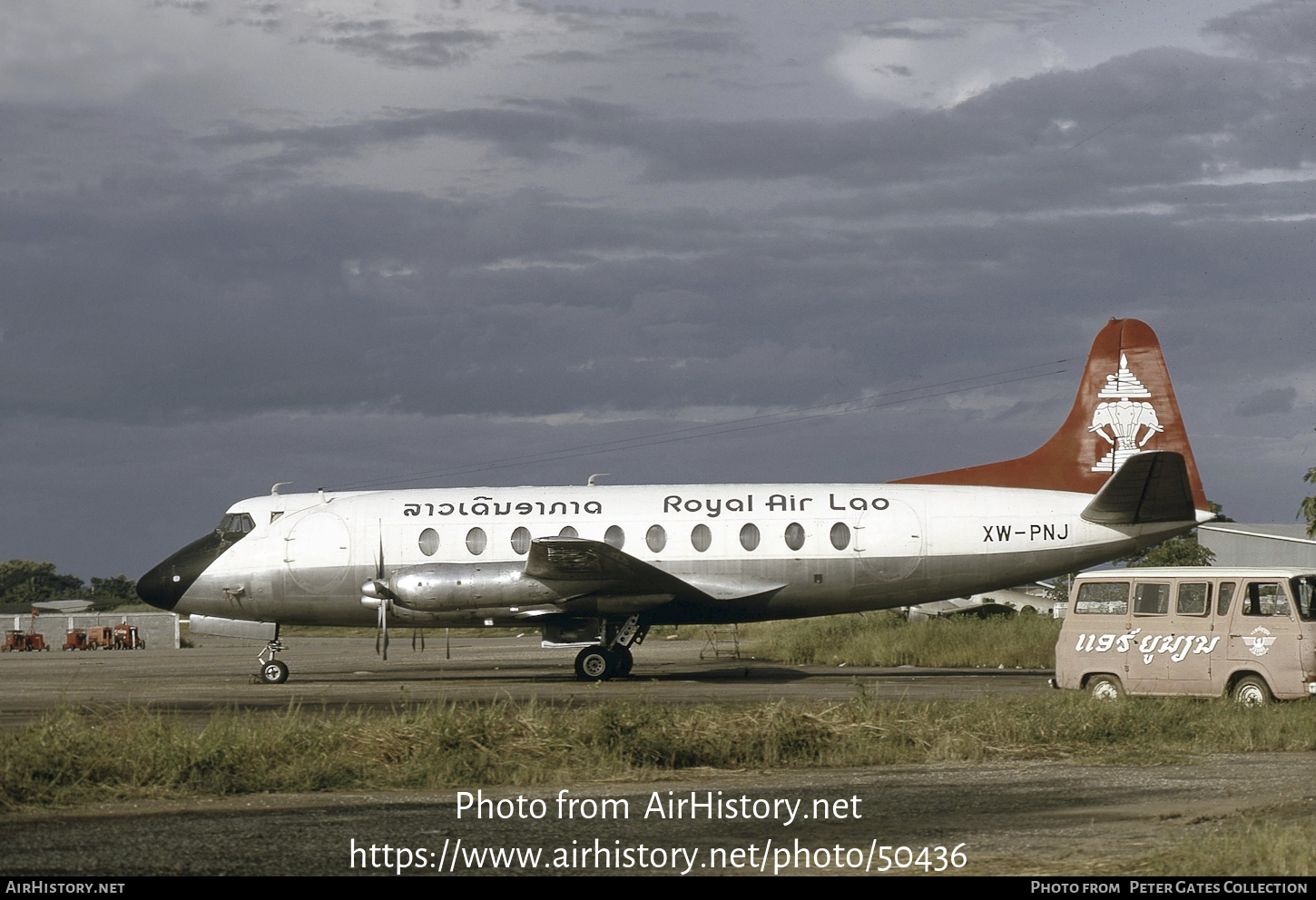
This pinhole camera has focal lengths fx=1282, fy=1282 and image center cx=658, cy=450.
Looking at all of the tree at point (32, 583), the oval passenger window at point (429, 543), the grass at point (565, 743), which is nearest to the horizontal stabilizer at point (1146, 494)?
the grass at point (565, 743)

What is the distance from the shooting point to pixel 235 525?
1051 inches

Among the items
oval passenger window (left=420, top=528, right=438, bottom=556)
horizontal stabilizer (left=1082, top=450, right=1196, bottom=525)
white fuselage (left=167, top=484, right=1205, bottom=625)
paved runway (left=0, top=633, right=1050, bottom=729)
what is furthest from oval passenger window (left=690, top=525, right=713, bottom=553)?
horizontal stabilizer (left=1082, top=450, right=1196, bottom=525)

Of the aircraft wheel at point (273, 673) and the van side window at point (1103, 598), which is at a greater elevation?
the van side window at point (1103, 598)

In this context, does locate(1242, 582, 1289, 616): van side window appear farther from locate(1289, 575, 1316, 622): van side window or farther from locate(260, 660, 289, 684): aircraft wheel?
locate(260, 660, 289, 684): aircraft wheel

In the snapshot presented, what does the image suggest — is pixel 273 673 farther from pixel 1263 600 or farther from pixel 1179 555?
pixel 1179 555

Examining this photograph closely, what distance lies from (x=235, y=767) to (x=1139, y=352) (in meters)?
20.2

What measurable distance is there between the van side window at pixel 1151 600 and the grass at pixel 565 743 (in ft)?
6.81

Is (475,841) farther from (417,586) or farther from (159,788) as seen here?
(417,586)

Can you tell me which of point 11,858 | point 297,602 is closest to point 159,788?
point 11,858

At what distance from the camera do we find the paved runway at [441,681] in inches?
822

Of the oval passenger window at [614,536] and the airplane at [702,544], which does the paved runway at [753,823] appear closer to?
the airplane at [702,544]

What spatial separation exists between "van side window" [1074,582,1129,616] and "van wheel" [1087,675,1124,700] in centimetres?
90

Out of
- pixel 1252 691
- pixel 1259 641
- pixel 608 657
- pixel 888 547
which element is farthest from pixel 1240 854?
pixel 608 657

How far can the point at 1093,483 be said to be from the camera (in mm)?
25094
